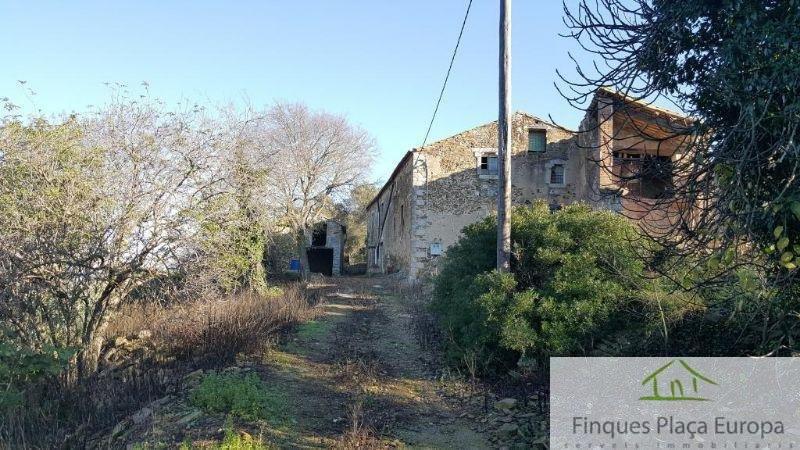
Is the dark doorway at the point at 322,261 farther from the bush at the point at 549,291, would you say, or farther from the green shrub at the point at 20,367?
the green shrub at the point at 20,367

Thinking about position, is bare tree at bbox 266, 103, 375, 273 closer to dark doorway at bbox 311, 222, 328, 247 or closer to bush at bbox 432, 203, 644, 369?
dark doorway at bbox 311, 222, 328, 247

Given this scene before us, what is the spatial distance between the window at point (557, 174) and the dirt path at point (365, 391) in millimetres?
11600

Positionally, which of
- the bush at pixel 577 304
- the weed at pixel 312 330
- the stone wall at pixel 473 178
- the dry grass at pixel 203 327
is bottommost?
the weed at pixel 312 330

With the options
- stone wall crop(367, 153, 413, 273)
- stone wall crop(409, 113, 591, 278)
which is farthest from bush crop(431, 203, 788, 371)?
stone wall crop(367, 153, 413, 273)

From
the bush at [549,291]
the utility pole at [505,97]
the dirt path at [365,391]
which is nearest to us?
the dirt path at [365,391]

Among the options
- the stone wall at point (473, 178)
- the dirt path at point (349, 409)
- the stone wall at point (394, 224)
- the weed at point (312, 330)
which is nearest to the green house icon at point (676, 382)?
the dirt path at point (349, 409)

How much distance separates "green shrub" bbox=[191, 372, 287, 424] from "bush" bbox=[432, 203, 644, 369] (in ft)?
8.99

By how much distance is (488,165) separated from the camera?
21.1 meters

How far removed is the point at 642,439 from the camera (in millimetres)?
4285

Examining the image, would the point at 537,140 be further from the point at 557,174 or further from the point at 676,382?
the point at 676,382

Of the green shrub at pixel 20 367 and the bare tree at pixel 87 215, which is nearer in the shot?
the green shrub at pixel 20 367

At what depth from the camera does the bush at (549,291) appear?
22.2ft

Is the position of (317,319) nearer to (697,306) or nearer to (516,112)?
(697,306)

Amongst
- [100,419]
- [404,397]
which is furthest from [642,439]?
[100,419]
